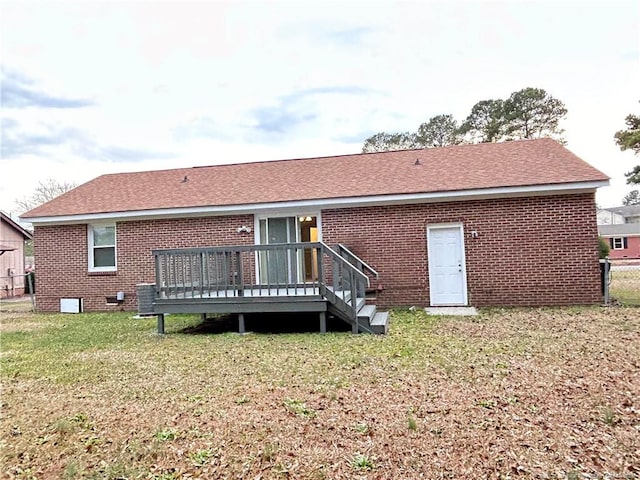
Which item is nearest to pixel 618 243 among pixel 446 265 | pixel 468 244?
pixel 468 244

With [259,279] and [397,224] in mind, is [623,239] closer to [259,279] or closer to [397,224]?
[397,224]

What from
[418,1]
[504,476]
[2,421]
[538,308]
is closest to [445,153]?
[418,1]

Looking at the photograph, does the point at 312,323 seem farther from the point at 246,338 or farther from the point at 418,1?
the point at 418,1

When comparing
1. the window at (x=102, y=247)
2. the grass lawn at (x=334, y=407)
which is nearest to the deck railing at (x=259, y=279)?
the grass lawn at (x=334, y=407)

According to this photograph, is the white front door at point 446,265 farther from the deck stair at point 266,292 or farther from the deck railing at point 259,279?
the deck railing at point 259,279

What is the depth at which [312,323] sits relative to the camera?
842 cm

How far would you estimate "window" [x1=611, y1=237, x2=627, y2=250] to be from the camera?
36.7 meters

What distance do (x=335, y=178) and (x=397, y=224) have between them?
246 cm

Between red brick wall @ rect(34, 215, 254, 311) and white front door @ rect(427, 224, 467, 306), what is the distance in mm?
4667

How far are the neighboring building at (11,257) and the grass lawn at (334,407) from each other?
17755 mm

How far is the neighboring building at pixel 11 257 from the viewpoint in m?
20.4

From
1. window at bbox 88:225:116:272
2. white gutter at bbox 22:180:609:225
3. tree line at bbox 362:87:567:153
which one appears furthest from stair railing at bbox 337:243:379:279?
tree line at bbox 362:87:567:153

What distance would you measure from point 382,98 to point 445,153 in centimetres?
560

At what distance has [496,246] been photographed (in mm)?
9555
